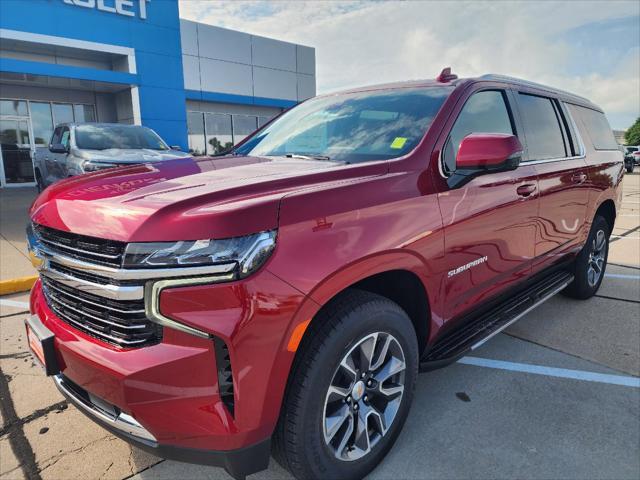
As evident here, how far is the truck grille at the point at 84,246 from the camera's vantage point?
5.47 feet

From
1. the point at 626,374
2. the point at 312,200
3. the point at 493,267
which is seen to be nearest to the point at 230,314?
the point at 312,200

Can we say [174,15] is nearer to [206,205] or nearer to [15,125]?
[15,125]

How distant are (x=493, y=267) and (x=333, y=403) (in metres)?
1.43

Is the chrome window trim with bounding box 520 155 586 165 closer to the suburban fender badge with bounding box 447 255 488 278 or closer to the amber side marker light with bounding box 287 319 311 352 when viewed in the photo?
the suburban fender badge with bounding box 447 255 488 278

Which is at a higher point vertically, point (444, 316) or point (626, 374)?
point (444, 316)

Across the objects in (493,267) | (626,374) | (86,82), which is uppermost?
(86,82)

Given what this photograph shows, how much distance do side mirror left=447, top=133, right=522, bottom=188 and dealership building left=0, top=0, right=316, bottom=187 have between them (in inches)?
613

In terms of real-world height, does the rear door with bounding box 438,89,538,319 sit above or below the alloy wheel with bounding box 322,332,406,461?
above

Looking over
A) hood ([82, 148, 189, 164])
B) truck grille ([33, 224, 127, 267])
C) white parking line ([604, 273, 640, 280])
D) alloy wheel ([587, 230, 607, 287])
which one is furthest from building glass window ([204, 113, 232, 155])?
truck grille ([33, 224, 127, 267])

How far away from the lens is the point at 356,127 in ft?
9.50

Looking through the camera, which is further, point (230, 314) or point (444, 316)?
point (444, 316)

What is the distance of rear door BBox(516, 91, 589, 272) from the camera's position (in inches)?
133

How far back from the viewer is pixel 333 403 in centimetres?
201

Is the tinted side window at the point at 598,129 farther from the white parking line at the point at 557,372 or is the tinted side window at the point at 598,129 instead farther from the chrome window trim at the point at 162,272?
the chrome window trim at the point at 162,272
